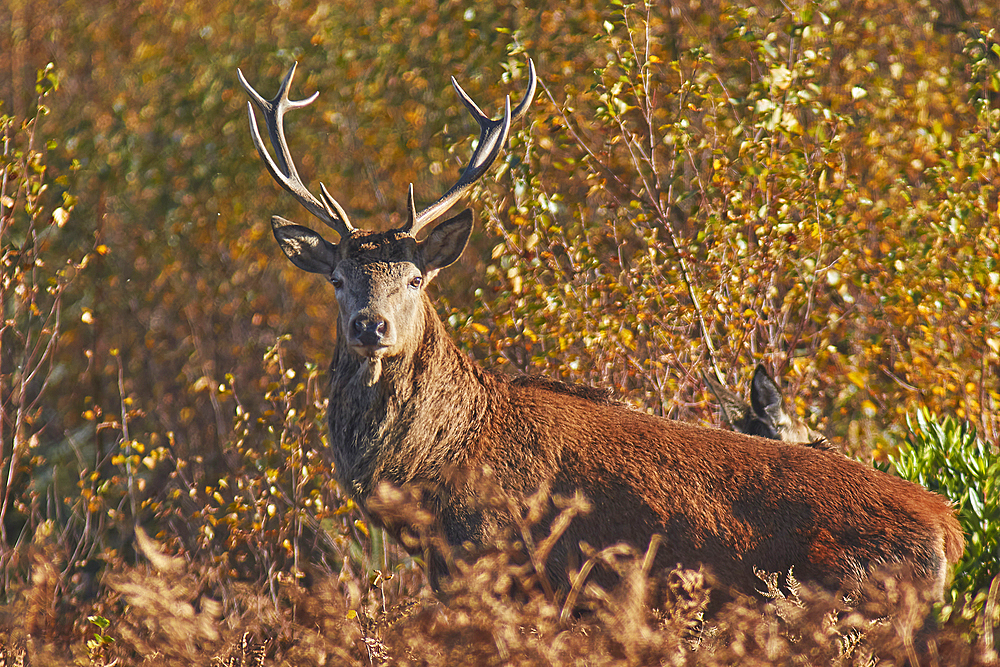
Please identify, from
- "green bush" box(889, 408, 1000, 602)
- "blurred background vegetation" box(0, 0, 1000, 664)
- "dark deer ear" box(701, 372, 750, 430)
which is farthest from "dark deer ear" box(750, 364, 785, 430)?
"green bush" box(889, 408, 1000, 602)

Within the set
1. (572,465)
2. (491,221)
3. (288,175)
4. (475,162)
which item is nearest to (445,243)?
(475,162)

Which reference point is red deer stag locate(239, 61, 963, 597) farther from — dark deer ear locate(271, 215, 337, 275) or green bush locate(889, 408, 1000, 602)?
green bush locate(889, 408, 1000, 602)

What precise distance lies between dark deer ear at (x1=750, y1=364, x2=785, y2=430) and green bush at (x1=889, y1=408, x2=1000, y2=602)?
83 cm

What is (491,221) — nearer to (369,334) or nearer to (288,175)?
(288,175)

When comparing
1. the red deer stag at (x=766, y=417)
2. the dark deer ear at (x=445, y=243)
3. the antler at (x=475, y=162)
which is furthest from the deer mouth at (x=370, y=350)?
the red deer stag at (x=766, y=417)

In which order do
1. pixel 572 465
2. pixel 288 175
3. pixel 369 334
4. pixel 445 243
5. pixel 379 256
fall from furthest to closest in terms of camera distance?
1. pixel 288 175
2. pixel 445 243
3. pixel 379 256
4. pixel 572 465
5. pixel 369 334

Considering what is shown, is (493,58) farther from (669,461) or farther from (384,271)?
(669,461)

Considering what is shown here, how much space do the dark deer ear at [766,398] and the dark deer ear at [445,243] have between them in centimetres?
213

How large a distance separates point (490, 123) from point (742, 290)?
2299 millimetres

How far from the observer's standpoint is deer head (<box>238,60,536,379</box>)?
502 cm

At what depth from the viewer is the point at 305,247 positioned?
5.67m

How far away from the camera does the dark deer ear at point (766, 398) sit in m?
6.27

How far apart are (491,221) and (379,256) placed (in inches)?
83.9

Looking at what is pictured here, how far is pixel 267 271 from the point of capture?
42.2 feet
